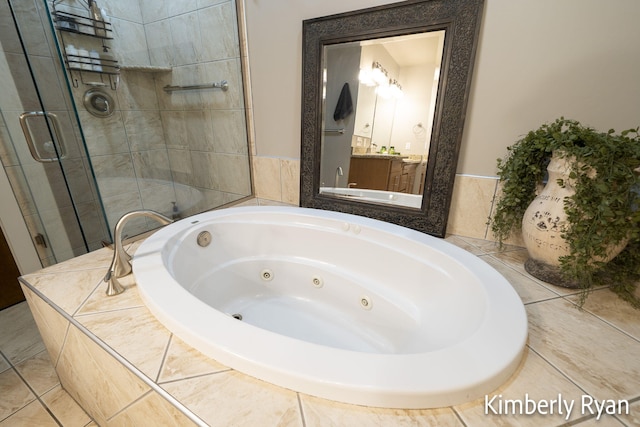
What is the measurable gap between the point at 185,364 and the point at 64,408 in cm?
86

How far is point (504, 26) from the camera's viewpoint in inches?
36.2

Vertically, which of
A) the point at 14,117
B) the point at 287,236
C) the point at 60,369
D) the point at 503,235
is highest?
the point at 14,117

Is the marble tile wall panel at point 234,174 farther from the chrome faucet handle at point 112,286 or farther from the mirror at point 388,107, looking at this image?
the chrome faucet handle at point 112,286

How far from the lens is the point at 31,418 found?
95cm

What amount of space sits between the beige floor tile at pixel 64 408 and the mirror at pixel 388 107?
4.01ft

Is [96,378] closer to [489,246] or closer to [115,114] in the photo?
[489,246]

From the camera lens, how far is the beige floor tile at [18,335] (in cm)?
125

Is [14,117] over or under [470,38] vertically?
under

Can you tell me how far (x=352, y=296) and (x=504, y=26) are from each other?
120 cm

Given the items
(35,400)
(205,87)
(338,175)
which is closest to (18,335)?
(35,400)

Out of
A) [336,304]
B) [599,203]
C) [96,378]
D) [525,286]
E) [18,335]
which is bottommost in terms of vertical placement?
[18,335]

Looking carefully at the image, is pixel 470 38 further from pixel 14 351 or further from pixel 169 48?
pixel 14 351

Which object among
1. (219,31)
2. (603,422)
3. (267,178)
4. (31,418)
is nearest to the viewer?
(603,422)

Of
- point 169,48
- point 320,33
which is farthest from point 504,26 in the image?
point 169,48
